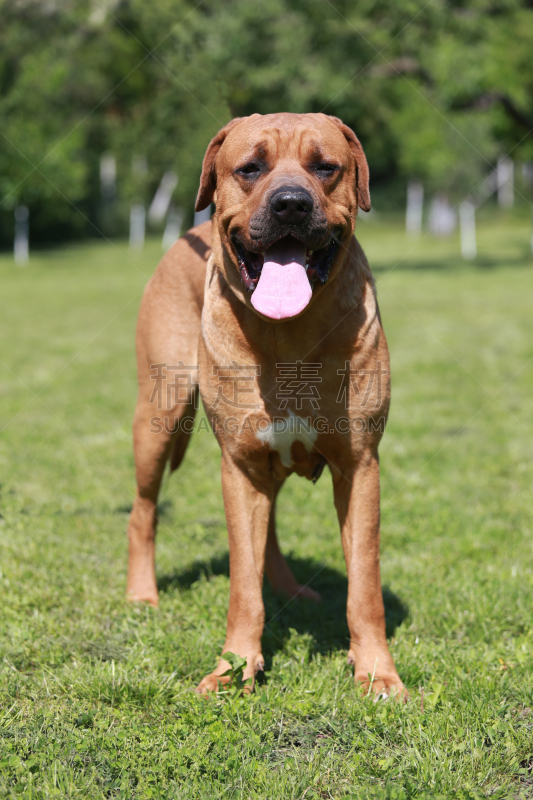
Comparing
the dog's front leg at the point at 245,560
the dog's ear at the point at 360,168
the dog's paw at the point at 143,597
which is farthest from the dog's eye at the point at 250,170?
the dog's paw at the point at 143,597

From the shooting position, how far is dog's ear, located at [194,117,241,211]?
3.16 meters

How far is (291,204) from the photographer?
104 inches

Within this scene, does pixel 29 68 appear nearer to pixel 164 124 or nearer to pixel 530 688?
pixel 164 124

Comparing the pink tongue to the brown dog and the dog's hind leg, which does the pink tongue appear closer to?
the brown dog

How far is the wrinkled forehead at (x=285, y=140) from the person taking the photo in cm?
290

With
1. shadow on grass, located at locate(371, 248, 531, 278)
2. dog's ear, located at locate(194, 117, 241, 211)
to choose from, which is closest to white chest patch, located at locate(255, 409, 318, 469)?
dog's ear, located at locate(194, 117, 241, 211)

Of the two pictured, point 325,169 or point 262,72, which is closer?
point 325,169

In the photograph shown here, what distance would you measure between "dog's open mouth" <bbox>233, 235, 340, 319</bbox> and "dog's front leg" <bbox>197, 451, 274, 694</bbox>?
738 millimetres

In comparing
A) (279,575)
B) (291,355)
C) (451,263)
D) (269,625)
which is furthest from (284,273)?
(451,263)

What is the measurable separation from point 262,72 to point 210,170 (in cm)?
1756

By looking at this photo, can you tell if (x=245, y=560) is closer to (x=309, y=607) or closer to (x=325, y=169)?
(x=309, y=607)

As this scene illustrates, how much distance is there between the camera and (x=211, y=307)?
3.19m

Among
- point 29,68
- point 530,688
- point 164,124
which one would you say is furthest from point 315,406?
point 164,124

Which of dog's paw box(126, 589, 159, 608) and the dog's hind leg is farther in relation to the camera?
the dog's hind leg
